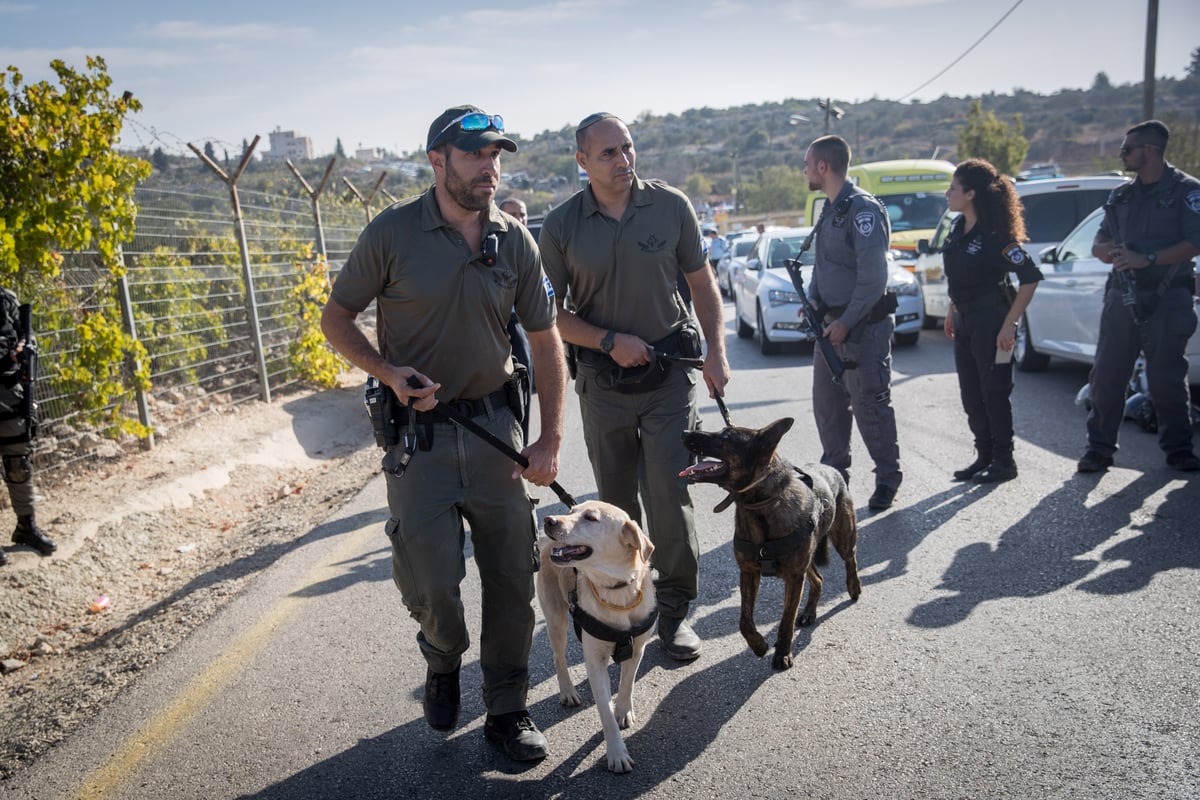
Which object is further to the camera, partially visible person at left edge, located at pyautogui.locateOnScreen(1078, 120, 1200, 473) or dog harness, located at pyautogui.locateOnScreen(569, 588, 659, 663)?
partially visible person at left edge, located at pyautogui.locateOnScreen(1078, 120, 1200, 473)

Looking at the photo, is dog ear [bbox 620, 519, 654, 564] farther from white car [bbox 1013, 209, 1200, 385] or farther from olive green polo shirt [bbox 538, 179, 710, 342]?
white car [bbox 1013, 209, 1200, 385]

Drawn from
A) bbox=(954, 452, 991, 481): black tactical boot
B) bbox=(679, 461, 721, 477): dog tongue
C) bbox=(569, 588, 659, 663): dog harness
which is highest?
bbox=(679, 461, 721, 477): dog tongue

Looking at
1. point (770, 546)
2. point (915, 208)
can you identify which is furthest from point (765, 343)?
point (770, 546)

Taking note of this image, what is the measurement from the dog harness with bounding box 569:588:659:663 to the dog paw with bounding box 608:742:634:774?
33cm

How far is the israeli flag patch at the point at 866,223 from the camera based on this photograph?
19.3ft

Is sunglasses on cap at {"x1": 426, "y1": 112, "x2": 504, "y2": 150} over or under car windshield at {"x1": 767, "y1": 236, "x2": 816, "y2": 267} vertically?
over

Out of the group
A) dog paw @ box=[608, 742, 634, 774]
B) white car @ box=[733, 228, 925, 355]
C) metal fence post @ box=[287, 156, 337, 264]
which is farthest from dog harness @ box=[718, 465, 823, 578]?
metal fence post @ box=[287, 156, 337, 264]

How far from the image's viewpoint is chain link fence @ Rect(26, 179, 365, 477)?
295 inches

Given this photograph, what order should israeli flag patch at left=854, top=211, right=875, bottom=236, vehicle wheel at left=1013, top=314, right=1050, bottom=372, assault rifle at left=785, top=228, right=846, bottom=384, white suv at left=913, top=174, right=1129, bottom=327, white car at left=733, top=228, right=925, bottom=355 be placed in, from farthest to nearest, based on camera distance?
white car at left=733, top=228, right=925, bottom=355
white suv at left=913, top=174, right=1129, bottom=327
vehicle wheel at left=1013, top=314, right=1050, bottom=372
assault rifle at left=785, top=228, right=846, bottom=384
israeli flag patch at left=854, top=211, right=875, bottom=236

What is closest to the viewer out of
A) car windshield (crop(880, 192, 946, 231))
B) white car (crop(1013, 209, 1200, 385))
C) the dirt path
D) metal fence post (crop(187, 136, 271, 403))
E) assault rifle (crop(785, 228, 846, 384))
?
the dirt path

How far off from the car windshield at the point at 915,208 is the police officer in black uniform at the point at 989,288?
34.7 ft

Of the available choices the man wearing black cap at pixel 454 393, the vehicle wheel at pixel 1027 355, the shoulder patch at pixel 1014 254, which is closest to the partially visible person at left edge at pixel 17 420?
the man wearing black cap at pixel 454 393

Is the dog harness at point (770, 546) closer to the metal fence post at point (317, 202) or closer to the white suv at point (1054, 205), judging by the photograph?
the white suv at point (1054, 205)

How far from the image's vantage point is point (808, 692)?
12.3 feet
